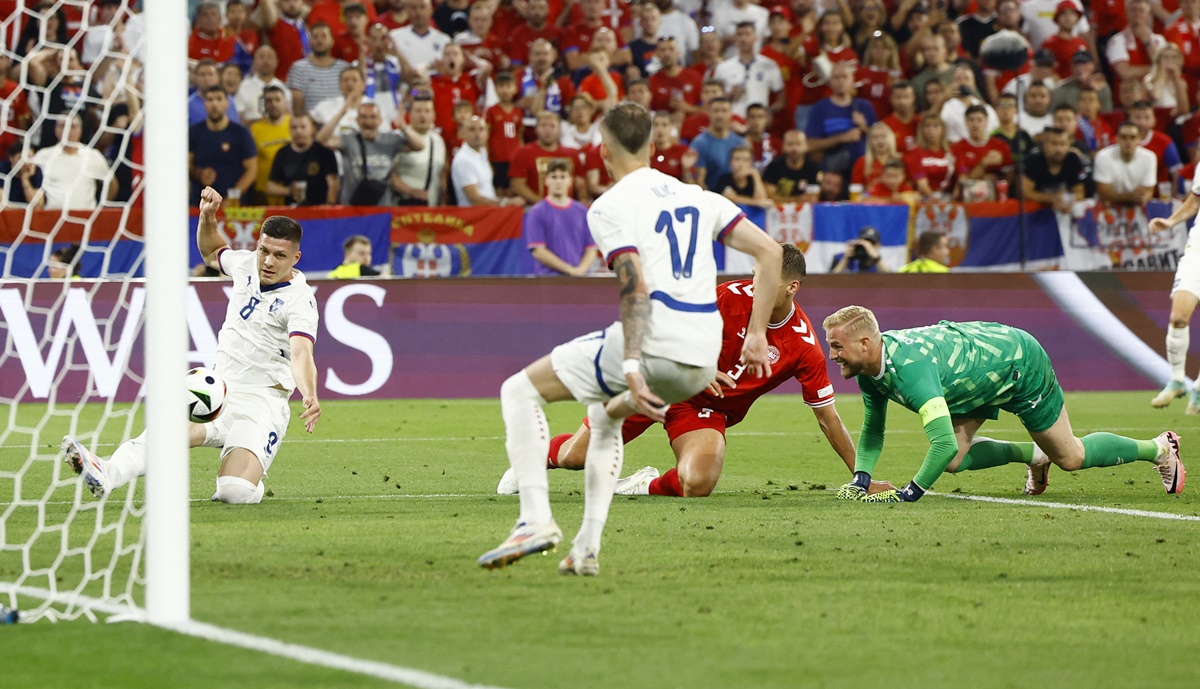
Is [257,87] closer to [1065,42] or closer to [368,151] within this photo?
[368,151]

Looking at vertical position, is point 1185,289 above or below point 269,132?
below

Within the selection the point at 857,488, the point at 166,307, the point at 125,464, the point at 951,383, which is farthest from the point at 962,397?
the point at 166,307

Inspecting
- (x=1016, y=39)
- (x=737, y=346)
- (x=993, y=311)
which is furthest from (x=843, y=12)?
(x=737, y=346)

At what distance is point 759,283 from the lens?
19.2ft

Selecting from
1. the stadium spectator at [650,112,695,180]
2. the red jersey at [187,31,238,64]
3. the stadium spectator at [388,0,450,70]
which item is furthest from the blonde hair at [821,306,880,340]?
the red jersey at [187,31,238,64]

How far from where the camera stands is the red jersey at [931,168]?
17609 mm

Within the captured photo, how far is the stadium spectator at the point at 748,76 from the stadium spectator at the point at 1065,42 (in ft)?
13.1

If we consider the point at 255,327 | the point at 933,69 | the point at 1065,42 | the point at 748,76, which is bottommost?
the point at 255,327

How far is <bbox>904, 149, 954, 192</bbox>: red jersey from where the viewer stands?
1761cm

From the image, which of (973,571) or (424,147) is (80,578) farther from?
(424,147)

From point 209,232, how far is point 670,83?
10.8 metres

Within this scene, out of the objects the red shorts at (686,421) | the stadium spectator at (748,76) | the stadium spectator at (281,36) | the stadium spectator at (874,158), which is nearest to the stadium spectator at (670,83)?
the stadium spectator at (748,76)

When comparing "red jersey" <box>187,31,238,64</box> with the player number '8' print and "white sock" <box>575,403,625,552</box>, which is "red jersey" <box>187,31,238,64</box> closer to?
"white sock" <box>575,403,625,552</box>

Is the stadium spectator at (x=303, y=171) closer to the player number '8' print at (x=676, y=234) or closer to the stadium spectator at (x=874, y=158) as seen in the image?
the stadium spectator at (x=874, y=158)
